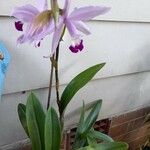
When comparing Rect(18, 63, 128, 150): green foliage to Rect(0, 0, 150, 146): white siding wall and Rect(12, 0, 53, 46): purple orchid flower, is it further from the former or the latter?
Rect(12, 0, 53, 46): purple orchid flower

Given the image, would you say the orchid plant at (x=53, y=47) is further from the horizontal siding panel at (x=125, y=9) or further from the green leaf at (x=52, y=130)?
the horizontal siding panel at (x=125, y=9)

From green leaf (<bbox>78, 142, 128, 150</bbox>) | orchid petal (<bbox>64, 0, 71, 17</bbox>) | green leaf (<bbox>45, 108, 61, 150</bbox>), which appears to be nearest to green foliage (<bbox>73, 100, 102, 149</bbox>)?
green leaf (<bbox>78, 142, 128, 150</bbox>)

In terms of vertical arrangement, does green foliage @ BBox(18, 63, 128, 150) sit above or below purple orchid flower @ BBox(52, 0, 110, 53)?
below

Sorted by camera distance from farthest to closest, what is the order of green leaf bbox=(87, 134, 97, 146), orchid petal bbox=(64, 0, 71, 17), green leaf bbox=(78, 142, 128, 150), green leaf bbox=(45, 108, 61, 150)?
1. green leaf bbox=(87, 134, 97, 146)
2. green leaf bbox=(78, 142, 128, 150)
3. green leaf bbox=(45, 108, 61, 150)
4. orchid petal bbox=(64, 0, 71, 17)

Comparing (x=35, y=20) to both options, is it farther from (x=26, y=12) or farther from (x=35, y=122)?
(x=35, y=122)

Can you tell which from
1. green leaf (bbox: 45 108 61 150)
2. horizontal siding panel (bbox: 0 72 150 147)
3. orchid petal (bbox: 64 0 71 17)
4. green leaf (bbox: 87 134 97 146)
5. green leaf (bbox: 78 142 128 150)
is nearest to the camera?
orchid petal (bbox: 64 0 71 17)

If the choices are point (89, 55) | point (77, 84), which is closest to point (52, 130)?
point (77, 84)

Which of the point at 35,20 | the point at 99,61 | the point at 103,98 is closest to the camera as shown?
the point at 35,20
